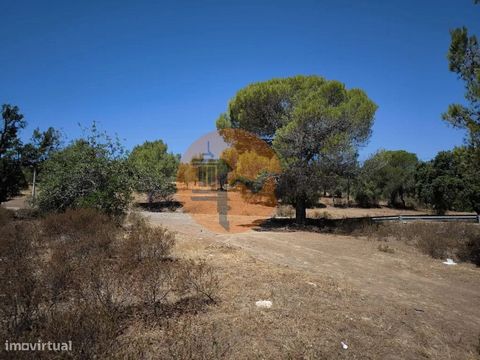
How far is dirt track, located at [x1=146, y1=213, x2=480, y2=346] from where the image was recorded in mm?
7312

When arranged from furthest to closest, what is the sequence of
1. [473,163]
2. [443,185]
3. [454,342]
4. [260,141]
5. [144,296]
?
[443,185] → [260,141] → [473,163] → [454,342] → [144,296]

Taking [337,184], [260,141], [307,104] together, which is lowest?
[337,184]

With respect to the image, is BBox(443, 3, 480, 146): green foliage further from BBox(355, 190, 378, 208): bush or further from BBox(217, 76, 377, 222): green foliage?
BBox(355, 190, 378, 208): bush

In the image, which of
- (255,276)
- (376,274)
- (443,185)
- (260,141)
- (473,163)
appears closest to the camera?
(255,276)

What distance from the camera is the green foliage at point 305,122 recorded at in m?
17.2

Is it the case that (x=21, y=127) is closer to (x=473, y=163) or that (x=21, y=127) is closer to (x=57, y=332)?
(x=57, y=332)

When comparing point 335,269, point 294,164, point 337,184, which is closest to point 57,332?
point 335,269

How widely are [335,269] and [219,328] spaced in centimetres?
621

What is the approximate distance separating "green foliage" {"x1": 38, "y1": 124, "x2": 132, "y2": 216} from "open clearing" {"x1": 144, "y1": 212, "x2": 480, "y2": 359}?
318cm

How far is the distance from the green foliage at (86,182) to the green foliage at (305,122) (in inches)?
324

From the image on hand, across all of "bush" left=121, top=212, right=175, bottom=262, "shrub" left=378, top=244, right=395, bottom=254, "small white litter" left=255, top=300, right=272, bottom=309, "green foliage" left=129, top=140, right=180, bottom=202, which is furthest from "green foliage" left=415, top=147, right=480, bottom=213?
"bush" left=121, top=212, right=175, bottom=262

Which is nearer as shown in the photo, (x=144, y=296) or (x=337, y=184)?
(x=144, y=296)

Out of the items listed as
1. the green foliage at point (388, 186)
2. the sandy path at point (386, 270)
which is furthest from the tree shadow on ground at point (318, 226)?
the green foliage at point (388, 186)

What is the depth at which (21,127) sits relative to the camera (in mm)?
17250
